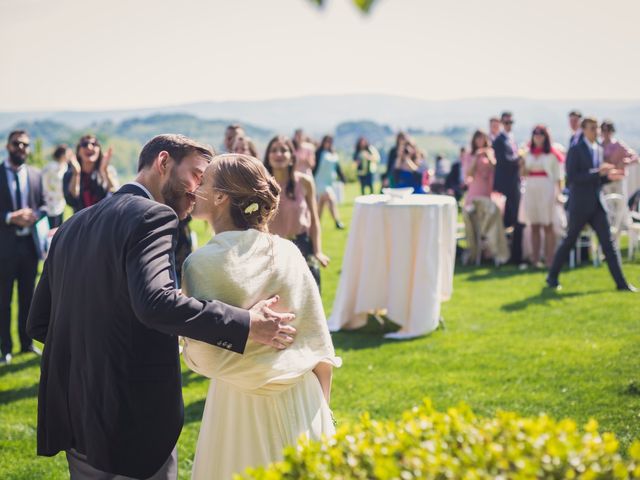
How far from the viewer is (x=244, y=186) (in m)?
2.67

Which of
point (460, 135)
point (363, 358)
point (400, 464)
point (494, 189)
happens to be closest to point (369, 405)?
point (363, 358)

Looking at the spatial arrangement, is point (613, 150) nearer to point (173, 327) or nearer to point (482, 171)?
point (482, 171)

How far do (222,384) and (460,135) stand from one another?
7965cm

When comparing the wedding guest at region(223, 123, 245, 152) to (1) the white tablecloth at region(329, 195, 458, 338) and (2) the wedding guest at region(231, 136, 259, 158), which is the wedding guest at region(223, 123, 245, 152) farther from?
(1) the white tablecloth at region(329, 195, 458, 338)

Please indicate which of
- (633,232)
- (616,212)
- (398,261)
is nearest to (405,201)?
(398,261)

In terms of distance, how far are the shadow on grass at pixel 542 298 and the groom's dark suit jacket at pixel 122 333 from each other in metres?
6.76

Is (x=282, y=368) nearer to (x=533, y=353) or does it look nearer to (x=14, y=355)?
(x=533, y=353)

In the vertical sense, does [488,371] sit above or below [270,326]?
below

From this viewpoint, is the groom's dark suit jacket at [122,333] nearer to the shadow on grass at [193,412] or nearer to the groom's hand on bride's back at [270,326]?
the groom's hand on bride's back at [270,326]

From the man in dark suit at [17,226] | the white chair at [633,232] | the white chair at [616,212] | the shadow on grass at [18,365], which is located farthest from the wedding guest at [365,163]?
the shadow on grass at [18,365]

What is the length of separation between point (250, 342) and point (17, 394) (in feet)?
14.5

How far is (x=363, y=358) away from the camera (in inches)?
277

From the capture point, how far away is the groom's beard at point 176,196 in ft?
9.23

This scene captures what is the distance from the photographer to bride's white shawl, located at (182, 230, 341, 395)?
8.57 ft
